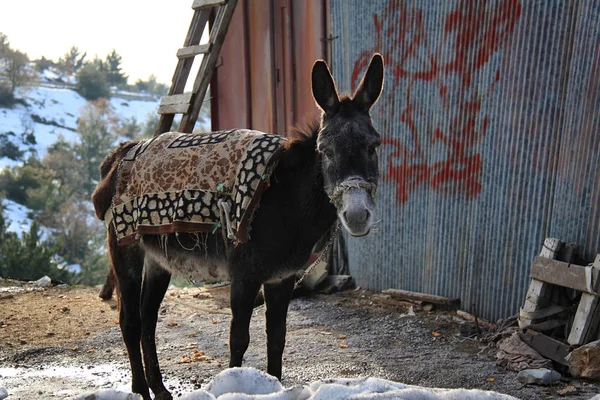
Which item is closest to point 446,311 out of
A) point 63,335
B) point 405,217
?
point 405,217

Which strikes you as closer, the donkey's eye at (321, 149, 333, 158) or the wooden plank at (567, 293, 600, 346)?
the donkey's eye at (321, 149, 333, 158)

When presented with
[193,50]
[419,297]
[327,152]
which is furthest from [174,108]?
[327,152]

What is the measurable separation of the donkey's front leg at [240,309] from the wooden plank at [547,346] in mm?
2383

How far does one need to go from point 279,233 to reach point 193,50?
479cm

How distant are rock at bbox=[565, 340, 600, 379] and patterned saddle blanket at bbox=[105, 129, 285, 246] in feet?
8.50

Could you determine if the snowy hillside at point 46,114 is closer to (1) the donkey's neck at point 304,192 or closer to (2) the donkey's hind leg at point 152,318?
(2) the donkey's hind leg at point 152,318

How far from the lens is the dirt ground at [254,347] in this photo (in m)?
4.94

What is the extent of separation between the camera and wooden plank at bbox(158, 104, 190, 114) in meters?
7.78

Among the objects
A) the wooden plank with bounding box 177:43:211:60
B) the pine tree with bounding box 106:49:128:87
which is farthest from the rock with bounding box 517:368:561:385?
the pine tree with bounding box 106:49:128:87

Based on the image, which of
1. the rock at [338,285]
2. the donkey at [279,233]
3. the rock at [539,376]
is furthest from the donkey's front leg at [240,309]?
the rock at [338,285]

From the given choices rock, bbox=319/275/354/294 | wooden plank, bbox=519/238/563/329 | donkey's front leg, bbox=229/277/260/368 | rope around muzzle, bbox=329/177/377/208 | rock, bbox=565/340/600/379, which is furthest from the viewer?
rock, bbox=319/275/354/294

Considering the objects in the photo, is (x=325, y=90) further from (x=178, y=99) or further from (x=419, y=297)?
(x=178, y=99)

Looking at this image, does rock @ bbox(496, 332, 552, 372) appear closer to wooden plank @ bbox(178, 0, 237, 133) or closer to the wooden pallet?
the wooden pallet

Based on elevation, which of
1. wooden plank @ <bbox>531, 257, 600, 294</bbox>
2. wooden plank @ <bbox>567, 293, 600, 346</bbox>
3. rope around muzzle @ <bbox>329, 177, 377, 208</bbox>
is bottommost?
wooden plank @ <bbox>567, 293, 600, 346</bbox>
